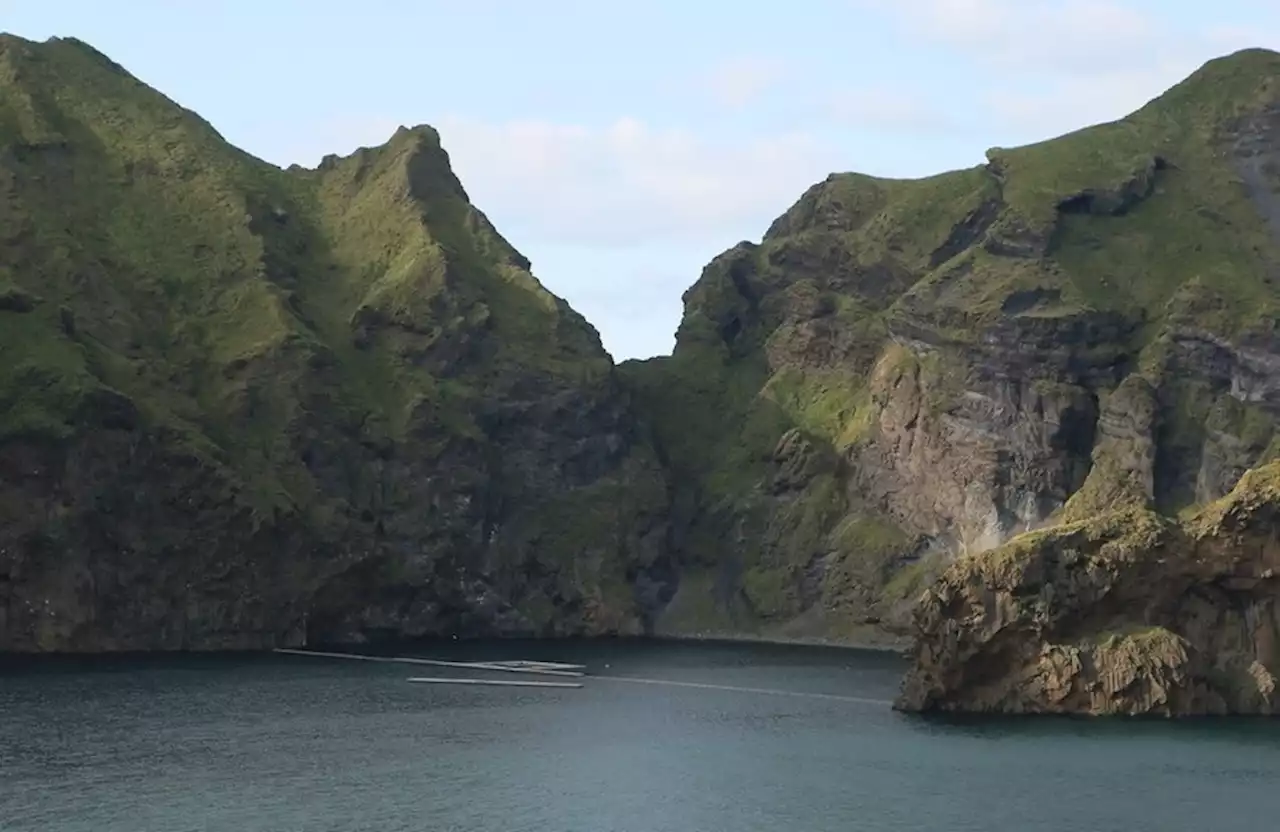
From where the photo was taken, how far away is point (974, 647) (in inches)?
6334

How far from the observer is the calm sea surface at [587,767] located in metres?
117

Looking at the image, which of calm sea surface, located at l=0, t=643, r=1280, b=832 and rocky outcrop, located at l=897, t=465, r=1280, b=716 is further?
rocky outcrop, located at l=897, t=465, r=1280, b=716

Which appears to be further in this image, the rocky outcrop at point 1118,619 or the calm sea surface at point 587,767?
the rocky outcrop at point 1118,619

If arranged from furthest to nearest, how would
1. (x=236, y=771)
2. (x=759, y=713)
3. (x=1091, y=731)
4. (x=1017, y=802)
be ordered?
(x=759, y=713) < (x=1091, y=731) < (x=236, y=771) < (x=1017, y=802)

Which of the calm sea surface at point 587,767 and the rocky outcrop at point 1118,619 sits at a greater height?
the rocky outcrop at point 1118,619

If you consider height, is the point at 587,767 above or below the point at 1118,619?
below

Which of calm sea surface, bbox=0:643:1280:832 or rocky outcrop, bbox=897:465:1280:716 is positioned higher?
rocky outcrop, bbox=897:465:1280:716

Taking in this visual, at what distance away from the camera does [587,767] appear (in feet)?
459

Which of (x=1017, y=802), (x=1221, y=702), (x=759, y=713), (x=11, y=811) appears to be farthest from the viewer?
(x=759, y=713)

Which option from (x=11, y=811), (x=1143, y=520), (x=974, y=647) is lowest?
(x=11, y=811)

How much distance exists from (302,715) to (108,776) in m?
38.9

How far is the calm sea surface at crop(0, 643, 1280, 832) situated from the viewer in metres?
117

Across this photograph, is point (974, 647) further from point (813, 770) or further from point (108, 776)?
point (108, 776)

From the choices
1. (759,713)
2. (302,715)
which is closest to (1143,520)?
(759,713)
